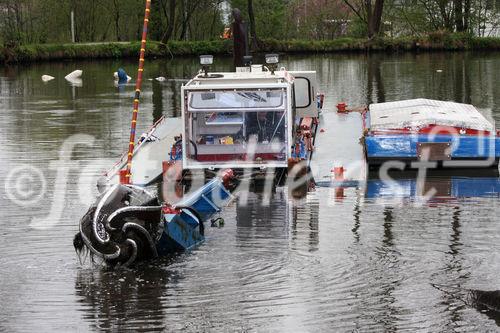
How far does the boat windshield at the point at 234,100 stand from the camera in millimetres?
23969

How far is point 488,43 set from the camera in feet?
245

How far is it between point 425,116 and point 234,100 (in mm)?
5410

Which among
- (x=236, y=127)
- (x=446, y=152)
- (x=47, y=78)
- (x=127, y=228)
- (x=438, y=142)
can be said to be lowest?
(x=127, y=228)

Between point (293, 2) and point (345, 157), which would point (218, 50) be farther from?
point (345, 157)

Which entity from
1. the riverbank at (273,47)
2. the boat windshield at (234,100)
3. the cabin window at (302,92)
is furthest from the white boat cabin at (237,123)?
the riverbank at (273,47)

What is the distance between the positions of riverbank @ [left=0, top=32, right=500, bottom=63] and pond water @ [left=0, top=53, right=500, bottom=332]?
44.4 metres

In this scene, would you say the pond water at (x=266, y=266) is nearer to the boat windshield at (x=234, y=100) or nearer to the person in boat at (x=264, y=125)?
the person in boat at (x=264, y=125)

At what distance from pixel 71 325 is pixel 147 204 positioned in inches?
101

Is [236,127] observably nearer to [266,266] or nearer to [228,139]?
[228,139]

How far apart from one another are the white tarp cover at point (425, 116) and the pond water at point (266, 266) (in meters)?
2.23

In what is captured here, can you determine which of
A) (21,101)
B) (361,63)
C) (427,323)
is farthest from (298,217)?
(361,63)

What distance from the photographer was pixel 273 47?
75.9 meters

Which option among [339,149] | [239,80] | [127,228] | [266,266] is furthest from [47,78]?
[127,228]

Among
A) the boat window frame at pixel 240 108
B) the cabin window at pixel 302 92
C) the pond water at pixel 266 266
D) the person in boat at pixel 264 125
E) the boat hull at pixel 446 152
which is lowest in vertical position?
the pond water at pixel 266 266
